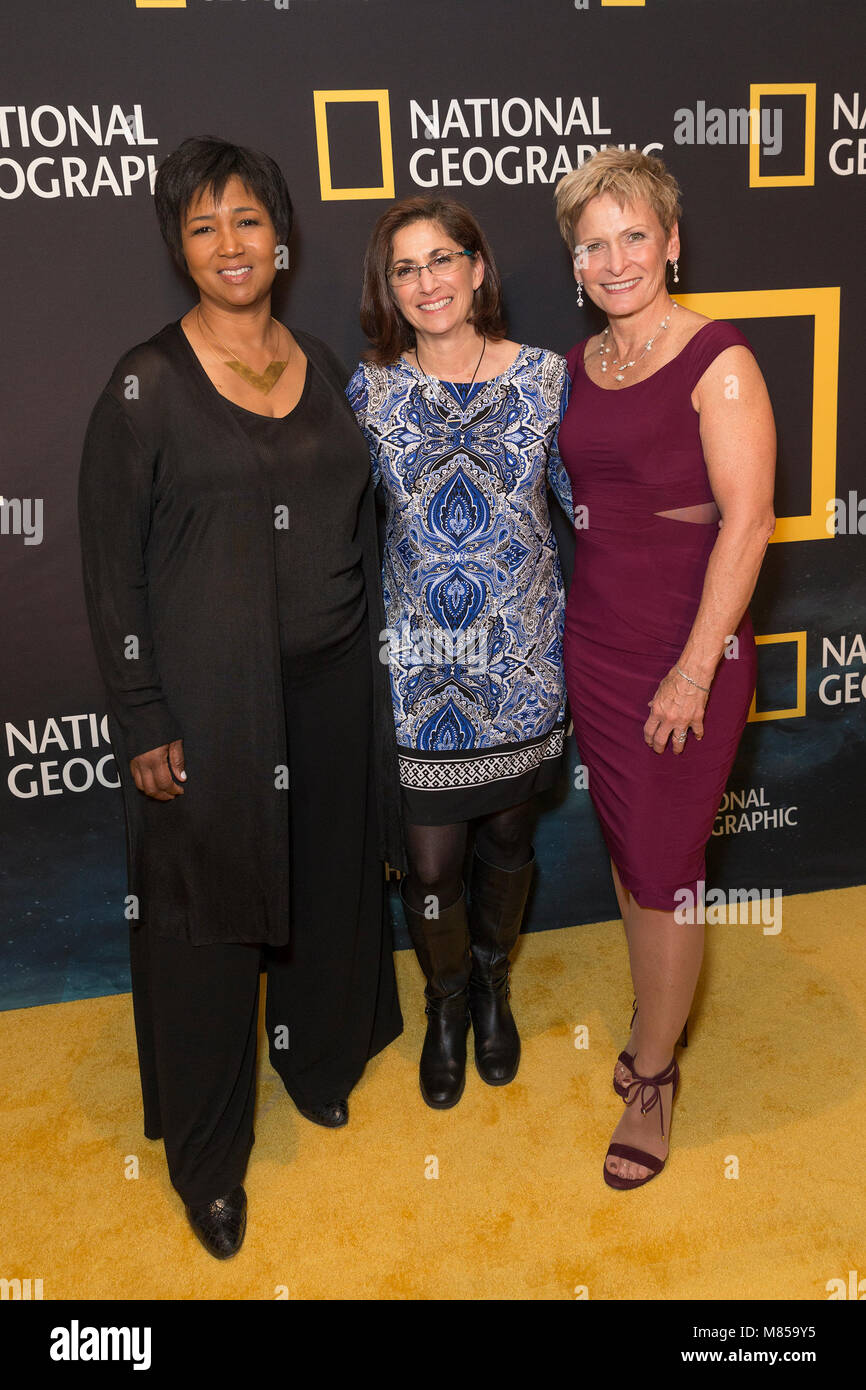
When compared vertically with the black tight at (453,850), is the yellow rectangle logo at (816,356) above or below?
above

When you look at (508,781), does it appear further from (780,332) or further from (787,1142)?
(780,332)

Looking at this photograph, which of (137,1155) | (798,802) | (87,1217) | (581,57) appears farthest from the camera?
(798,802)

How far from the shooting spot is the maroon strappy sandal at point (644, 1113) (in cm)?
217

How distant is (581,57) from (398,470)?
122 cm

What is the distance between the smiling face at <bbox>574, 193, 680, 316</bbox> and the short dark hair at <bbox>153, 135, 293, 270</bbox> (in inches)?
22.2

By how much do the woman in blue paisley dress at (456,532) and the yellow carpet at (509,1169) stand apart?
1.56ft

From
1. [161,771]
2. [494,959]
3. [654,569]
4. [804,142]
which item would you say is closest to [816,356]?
[804,142]

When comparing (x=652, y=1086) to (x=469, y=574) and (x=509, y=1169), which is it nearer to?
(x=509, y=1169)

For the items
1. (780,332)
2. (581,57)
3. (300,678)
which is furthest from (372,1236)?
(581,57)

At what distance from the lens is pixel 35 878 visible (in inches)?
111

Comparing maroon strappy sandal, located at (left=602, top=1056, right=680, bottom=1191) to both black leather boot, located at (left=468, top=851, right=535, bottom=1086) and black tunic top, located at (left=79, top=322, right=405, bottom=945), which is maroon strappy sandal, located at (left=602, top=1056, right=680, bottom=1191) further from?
black tunic top, located at (left=79, top=322, right=405, bottom=945)

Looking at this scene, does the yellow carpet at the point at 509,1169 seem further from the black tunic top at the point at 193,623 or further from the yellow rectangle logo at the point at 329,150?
the yellow rectangle logo at the point at 329,150

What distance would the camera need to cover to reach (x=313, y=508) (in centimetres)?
196

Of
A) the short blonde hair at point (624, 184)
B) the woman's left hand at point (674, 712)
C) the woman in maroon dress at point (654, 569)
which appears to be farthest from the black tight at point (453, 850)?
the short blonde hair at point (624, 184)
